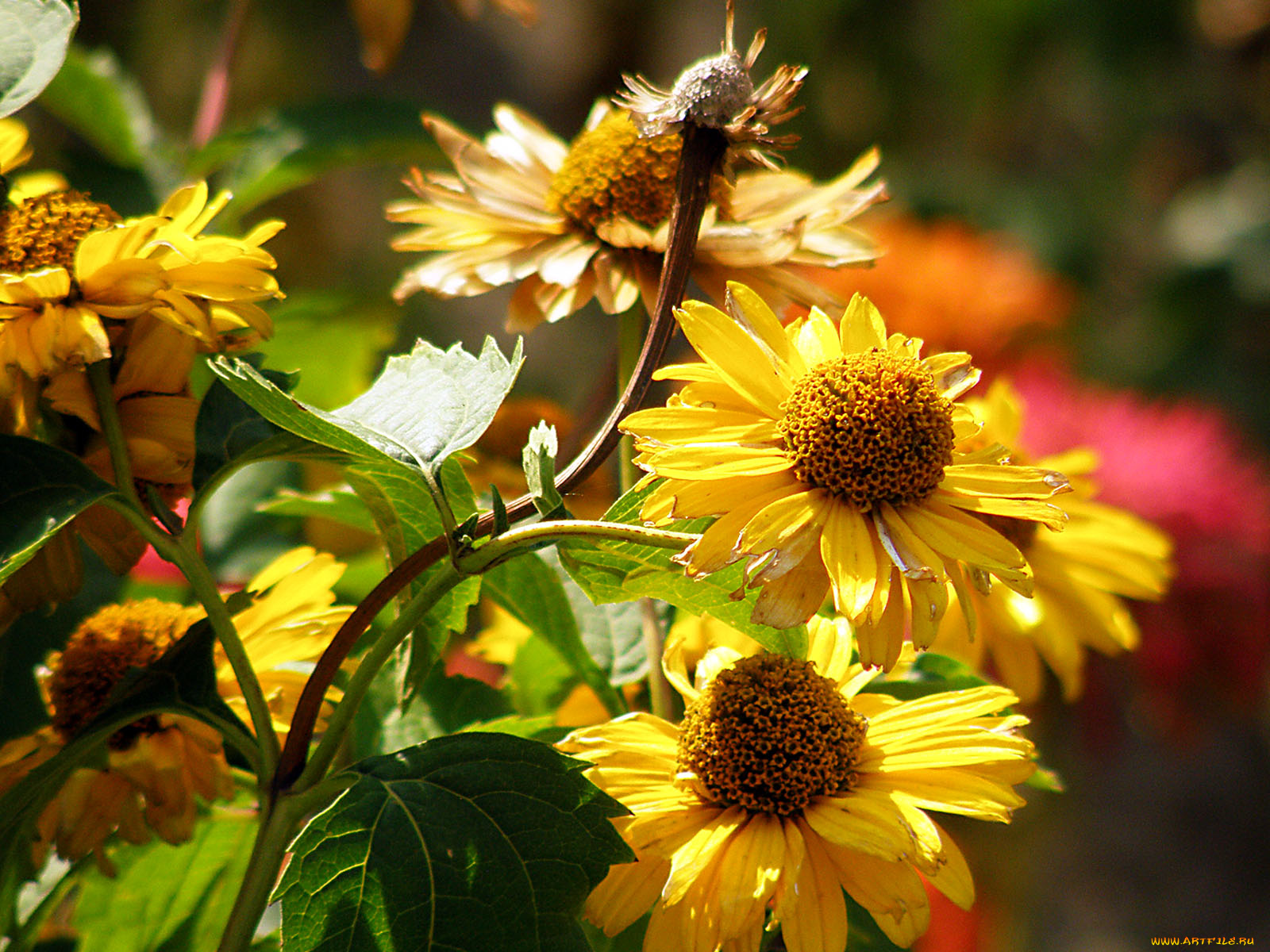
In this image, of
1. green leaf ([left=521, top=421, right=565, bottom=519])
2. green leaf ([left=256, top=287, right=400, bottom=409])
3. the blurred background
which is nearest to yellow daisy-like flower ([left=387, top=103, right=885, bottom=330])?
green leaf ([left=521, top=421, right=565, bottom=519])

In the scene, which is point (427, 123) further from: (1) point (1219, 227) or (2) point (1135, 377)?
(1) point (1219, 227)

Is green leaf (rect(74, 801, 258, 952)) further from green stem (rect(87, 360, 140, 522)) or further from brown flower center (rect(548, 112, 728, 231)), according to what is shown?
brown flower center (rect(548, 112, 728, 231))

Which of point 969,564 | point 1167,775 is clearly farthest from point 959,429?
point 1167,775

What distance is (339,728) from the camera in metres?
0.29

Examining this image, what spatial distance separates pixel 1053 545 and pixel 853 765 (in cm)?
25

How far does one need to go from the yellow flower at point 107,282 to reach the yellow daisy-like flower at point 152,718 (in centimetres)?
9

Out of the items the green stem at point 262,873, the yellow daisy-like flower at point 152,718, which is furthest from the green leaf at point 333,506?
the green stem at point 262,873

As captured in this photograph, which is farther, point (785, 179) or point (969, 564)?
point (785, 179)

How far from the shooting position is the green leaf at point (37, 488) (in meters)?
0.29

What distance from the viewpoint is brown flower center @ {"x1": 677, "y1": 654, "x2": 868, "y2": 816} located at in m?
0.31

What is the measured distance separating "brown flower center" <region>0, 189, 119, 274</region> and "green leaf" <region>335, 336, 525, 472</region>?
0.09 meters

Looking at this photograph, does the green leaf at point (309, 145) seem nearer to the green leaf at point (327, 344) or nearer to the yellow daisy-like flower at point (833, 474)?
the green leaf at point (327, 344)

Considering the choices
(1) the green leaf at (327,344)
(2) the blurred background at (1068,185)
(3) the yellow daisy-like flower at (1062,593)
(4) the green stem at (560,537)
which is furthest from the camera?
(2) the blurred background at (1068,185)

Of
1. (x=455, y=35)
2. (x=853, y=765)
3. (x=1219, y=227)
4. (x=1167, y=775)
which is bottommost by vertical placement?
(x=1167, y=775)
